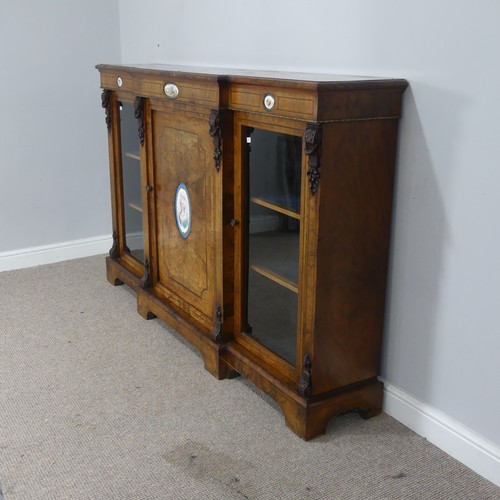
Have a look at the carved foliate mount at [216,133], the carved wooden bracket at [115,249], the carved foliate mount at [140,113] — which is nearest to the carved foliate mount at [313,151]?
the carved foliate mount at [216,133]

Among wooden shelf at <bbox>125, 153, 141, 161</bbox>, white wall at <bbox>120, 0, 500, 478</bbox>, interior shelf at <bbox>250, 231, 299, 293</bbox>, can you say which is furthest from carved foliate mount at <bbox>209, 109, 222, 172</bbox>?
wooden shelf at <bbox>125, 153, 141, 161</bbox>

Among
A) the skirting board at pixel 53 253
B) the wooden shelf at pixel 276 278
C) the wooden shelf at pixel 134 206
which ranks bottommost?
the skirting board at pixel 53 253

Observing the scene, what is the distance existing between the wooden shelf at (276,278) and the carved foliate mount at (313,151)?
32 centimetres

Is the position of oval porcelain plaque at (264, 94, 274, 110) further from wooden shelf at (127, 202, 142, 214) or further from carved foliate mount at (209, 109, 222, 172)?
wooden shelf at (127, 202, 142, 214)

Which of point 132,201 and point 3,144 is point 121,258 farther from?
point 3,144

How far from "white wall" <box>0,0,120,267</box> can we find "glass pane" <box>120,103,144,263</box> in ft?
2.24

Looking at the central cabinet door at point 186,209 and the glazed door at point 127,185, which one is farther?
the glazed door at point 127,185

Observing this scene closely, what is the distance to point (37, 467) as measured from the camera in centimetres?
170

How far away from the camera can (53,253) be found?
337 cm

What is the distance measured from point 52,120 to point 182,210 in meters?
1.32

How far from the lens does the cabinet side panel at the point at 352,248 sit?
65.7 inches

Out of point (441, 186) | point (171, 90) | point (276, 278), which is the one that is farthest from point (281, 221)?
point (171, 90)

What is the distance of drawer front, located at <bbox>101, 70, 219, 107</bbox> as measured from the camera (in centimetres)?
196

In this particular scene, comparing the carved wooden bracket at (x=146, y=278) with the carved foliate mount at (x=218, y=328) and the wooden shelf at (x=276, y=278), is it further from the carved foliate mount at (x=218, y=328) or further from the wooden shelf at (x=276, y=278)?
the wooden shelf at (x=276, y=278)
